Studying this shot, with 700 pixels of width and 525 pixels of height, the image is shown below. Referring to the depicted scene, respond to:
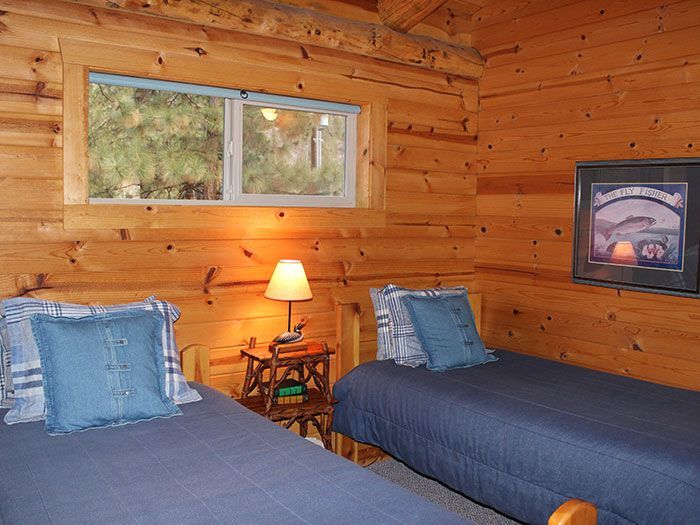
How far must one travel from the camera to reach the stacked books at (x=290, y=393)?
333 cm

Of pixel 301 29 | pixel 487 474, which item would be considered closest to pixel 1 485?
pixel 487 474

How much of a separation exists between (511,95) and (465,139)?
37cm

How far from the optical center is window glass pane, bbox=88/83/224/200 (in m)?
3.12

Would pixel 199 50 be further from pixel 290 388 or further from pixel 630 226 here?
pixel 630 226

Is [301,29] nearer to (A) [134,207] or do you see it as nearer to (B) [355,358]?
(A) [134,207]

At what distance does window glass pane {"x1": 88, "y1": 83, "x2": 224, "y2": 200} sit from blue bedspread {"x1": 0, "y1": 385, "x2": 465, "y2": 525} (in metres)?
1.18

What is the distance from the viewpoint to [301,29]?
348 cm

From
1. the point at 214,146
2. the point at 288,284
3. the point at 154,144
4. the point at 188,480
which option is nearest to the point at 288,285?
the point at 288,284

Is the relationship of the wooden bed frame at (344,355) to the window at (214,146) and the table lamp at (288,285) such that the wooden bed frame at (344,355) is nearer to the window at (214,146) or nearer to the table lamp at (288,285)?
the table lamp at (288,285)

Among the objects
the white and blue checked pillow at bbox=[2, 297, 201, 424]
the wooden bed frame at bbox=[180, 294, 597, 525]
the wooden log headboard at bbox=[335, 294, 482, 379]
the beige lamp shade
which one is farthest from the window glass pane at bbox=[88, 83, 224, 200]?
the wooden log headboard at bbox=[335, 294, 482, 379]

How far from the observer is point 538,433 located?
2719mm

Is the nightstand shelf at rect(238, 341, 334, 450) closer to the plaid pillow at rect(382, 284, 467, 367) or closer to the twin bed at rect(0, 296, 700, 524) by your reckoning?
the twin bed at rect(0, 296, 700, 524)

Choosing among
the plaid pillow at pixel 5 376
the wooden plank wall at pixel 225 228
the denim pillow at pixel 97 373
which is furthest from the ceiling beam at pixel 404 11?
the plaid pillow at pixel 5 376

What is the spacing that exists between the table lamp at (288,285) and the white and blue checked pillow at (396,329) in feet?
1.56
